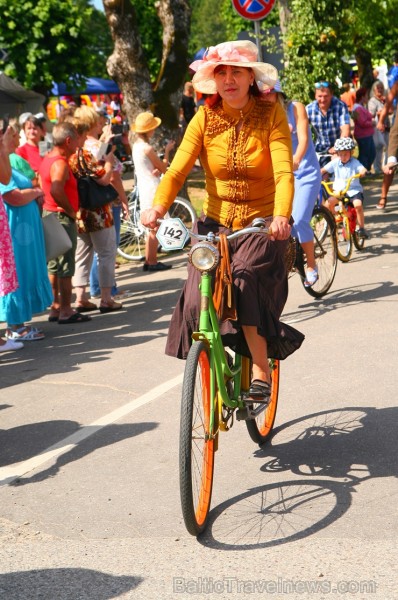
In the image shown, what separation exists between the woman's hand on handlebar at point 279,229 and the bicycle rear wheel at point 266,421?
3.73ft

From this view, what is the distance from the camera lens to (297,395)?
263 inches

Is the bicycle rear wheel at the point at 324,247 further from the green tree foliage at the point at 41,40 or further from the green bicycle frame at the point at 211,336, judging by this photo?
the green tree foliage at the point at 41,40

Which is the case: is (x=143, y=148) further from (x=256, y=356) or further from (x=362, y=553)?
(x=362, y=553)

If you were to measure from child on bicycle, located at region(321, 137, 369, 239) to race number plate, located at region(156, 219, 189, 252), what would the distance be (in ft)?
23.6

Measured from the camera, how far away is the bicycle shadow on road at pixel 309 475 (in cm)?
459

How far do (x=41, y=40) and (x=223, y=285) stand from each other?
962 inches

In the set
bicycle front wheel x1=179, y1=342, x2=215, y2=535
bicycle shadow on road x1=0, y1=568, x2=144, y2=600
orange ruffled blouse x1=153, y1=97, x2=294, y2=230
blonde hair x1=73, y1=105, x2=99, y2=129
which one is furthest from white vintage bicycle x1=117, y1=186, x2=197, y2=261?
bicycle shadow on road x1=0, y1=568, x2=144, y2=600

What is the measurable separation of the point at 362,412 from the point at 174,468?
4.22ft

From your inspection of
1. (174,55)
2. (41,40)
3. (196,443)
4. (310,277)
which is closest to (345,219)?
(310,277)

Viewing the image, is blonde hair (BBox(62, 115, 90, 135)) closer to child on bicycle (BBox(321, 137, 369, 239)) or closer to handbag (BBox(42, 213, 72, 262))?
handbag (BBox(42, 213, 72, 262))

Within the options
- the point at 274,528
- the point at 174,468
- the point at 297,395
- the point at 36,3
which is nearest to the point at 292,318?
the point at 297,395

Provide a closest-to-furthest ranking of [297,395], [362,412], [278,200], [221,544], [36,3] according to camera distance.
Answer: [221,544]
[278,200]
[362,412]
[297,395]
[36,3]

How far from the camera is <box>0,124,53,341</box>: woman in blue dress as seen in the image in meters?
9.20

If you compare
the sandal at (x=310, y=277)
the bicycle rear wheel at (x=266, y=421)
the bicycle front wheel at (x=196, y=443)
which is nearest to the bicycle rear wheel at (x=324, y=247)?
the sandal at (x=310, y=277)
